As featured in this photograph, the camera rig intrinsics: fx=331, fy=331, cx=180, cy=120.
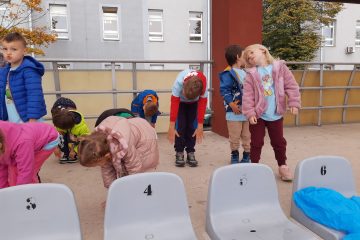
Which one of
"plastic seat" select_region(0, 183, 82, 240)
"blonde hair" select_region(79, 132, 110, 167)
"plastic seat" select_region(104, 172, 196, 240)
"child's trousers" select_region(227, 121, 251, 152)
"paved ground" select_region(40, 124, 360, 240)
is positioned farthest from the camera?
"child's trousers" select_region(227, 121, 251, 152)

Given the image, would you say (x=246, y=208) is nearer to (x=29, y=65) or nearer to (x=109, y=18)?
(x=29, y=65)

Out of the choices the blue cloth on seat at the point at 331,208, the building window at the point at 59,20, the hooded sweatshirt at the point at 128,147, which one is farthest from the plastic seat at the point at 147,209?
the building window at the point at 59,20

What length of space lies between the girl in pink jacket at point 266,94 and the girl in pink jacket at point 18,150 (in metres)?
1.94

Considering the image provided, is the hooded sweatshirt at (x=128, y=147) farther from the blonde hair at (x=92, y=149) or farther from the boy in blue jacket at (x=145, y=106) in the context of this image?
the boy in blue jacket at (x=145, y=106)

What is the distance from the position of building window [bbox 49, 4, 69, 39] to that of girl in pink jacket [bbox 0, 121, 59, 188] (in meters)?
15.0

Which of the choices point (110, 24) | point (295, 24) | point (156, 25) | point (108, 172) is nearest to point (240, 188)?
point (108, 172)

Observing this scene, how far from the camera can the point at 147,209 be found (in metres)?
1.95

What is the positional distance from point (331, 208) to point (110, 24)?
16375 millimetres

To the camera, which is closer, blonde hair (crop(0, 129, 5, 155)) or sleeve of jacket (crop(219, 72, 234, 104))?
blonde hair (crop(0, 129, 5, 155))

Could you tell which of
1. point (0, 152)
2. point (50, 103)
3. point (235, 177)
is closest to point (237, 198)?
point (235, 177)

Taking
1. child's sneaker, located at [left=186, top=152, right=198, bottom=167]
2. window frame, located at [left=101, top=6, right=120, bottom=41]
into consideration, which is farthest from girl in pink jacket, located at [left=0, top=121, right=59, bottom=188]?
window frame, located at [left=101, top=6, right=120, bottom=41]

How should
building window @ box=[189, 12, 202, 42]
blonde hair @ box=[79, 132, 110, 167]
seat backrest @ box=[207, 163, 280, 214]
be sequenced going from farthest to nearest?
1. building window @ box=[189, 12, 202, 42]
2. seat backrest @ box=[207, 163, 280, 214]
3. blonde hair @ box=[79, 132, 110, 167]

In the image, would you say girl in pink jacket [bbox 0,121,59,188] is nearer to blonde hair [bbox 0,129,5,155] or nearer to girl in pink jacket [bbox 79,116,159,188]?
blonde hair [bbox 0,129,5,155]

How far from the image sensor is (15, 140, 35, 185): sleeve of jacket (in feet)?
7.20
